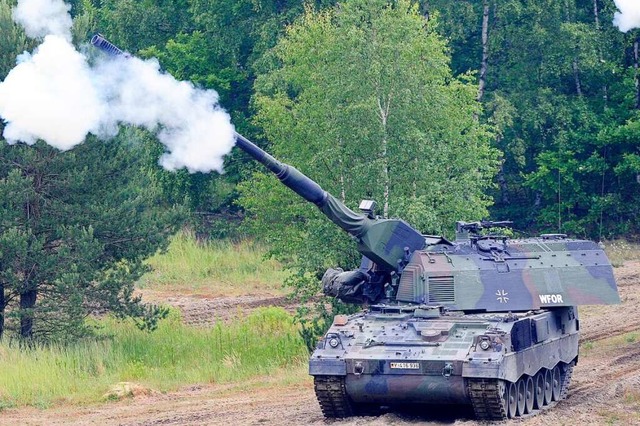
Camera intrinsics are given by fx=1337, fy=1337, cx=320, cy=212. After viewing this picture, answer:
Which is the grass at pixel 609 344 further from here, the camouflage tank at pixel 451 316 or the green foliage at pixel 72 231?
the green foliage at pixel 72 231

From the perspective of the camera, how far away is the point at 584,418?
1722cm

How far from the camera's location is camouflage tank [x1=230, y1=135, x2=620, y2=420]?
54.2 feet

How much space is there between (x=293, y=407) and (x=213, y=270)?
16.7 meters

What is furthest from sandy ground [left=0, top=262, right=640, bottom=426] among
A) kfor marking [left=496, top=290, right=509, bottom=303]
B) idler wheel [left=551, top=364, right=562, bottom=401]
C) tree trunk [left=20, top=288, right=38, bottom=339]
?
tree trunk [left=20, top=288, right=38, bottom=339]

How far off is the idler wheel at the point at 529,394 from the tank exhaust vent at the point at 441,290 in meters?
1.51

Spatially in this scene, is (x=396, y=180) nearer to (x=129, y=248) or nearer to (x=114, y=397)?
(x=129, y=248)

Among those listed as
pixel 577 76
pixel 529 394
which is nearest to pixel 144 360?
pixel 529 394

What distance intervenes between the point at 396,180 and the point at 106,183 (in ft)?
17.4

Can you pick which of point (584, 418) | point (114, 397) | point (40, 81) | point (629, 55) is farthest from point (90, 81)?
point (629, 55)

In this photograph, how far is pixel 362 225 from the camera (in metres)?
18.6

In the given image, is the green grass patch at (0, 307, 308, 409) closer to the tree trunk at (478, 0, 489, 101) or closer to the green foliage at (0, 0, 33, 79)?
the green foliage at (0, 0, 33, 79)

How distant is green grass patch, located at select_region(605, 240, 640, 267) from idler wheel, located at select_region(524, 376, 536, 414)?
17536mm

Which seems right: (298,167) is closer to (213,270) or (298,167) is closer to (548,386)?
(548,386)

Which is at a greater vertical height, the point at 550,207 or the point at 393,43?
the point at 393,43
